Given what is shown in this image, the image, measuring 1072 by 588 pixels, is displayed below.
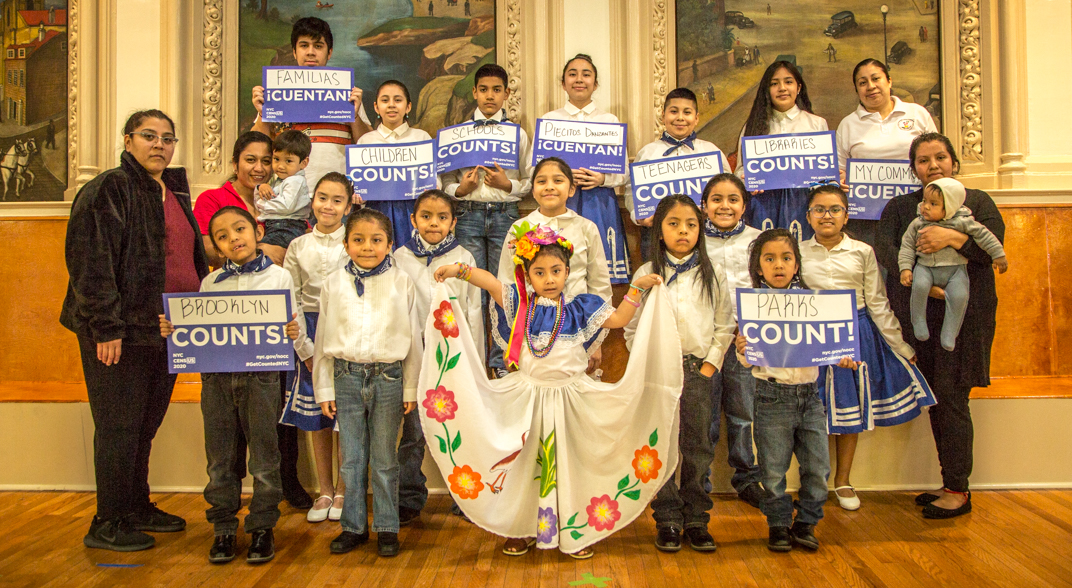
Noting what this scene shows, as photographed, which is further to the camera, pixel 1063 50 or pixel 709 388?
pixel 1063 50

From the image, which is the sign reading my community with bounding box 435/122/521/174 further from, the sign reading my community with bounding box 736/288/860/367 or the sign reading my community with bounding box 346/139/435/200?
the sign reading my community with bounding box 736/288/860/367

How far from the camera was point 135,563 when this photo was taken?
3287 millimetres

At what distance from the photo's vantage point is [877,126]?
473 cm

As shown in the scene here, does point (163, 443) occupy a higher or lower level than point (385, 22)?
lower

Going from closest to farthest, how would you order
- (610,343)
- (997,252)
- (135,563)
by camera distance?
1. (135,563)
2. (997,252)
3. (610,343)

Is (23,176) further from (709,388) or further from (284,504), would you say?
(709,388)

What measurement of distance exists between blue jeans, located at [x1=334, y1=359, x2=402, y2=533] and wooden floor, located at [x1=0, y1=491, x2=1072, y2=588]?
0.74ft

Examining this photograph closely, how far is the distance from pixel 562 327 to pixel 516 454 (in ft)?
1.99

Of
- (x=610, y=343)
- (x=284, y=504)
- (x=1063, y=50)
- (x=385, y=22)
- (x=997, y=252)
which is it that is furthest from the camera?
(x=385, y=22)

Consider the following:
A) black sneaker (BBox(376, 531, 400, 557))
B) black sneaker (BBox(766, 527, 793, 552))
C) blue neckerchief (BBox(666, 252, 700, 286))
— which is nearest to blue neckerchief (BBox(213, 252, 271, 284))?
black sneaker (BBox(376, 531, 400, 557))

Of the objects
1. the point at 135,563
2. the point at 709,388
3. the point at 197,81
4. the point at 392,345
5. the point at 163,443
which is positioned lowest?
the point at 135,563

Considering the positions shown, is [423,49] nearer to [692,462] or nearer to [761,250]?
[761,250]

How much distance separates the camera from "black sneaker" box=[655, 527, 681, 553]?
3.35 m

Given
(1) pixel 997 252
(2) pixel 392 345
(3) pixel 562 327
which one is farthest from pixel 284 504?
(1) pixel 997 252
